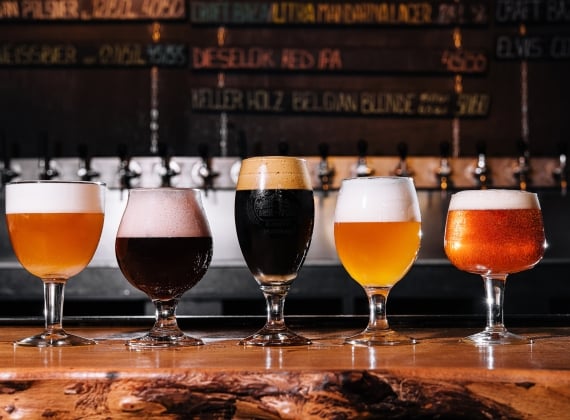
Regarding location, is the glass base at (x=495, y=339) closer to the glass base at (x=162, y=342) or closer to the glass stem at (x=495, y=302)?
the glass stem at (x=495, y=302)

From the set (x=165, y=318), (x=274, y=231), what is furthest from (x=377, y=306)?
(x=165, y=318)

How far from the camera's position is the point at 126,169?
3.33 metres

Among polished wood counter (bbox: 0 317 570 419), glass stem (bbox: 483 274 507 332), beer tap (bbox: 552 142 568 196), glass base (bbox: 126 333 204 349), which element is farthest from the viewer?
beer tap (bbox: 552 142 568 196)

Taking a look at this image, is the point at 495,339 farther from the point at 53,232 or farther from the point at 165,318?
the point at 53,232

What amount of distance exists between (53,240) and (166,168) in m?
2.34

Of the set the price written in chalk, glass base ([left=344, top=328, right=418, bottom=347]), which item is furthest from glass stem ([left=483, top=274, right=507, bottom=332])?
the price written in chalk

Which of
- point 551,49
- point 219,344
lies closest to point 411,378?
point 219,344

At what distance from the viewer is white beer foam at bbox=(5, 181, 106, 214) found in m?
1.00

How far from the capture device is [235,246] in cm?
347

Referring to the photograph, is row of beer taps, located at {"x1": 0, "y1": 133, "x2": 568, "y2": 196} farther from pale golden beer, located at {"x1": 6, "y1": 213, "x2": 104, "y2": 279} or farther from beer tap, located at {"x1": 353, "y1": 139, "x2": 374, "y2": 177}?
pale golden beer, located at {"x1": 6, "y1": 213, "x2": 104, "y2": 279}

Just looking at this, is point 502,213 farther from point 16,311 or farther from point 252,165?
point 16,311

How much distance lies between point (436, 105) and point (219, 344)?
314cm

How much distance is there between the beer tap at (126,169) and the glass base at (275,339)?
2.42 m

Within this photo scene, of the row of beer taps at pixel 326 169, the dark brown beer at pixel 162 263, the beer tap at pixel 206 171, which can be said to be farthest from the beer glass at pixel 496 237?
the beer tap at pixel 206 171
